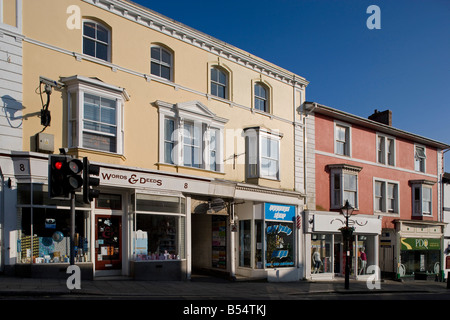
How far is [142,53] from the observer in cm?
1573

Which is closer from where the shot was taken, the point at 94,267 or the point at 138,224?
the point at 94,267

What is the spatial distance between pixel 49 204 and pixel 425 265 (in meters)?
23.5

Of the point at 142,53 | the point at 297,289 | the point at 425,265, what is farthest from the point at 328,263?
the point at 142,53

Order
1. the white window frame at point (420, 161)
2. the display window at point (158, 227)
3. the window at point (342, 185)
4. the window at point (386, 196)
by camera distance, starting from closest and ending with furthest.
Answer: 1. the display window at point (158, 227)
2. the window at point (342, 185)
3. the window at point (386, 196)
4. the white window frame at point (420, 161)

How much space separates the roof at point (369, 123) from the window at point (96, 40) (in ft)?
35.2

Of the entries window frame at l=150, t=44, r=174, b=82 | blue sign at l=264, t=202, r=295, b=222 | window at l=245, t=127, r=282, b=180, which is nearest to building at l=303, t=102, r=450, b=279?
blue sign at l=264, t=202, r=295, b=222

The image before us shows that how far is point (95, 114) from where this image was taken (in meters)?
14.0

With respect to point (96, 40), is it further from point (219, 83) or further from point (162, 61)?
point (219, 83)

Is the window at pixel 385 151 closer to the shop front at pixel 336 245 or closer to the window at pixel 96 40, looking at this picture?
the shop front at pixel 336 245

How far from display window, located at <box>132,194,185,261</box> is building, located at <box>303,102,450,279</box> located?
7.37 meters

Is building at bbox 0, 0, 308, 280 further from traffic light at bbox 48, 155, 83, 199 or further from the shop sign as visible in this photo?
the shop sign

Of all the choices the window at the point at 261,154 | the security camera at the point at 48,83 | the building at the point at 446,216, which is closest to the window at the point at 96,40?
the security camera at the point at 48,83

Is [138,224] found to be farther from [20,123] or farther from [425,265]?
[425,265]

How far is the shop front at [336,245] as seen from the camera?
68.9 ft
